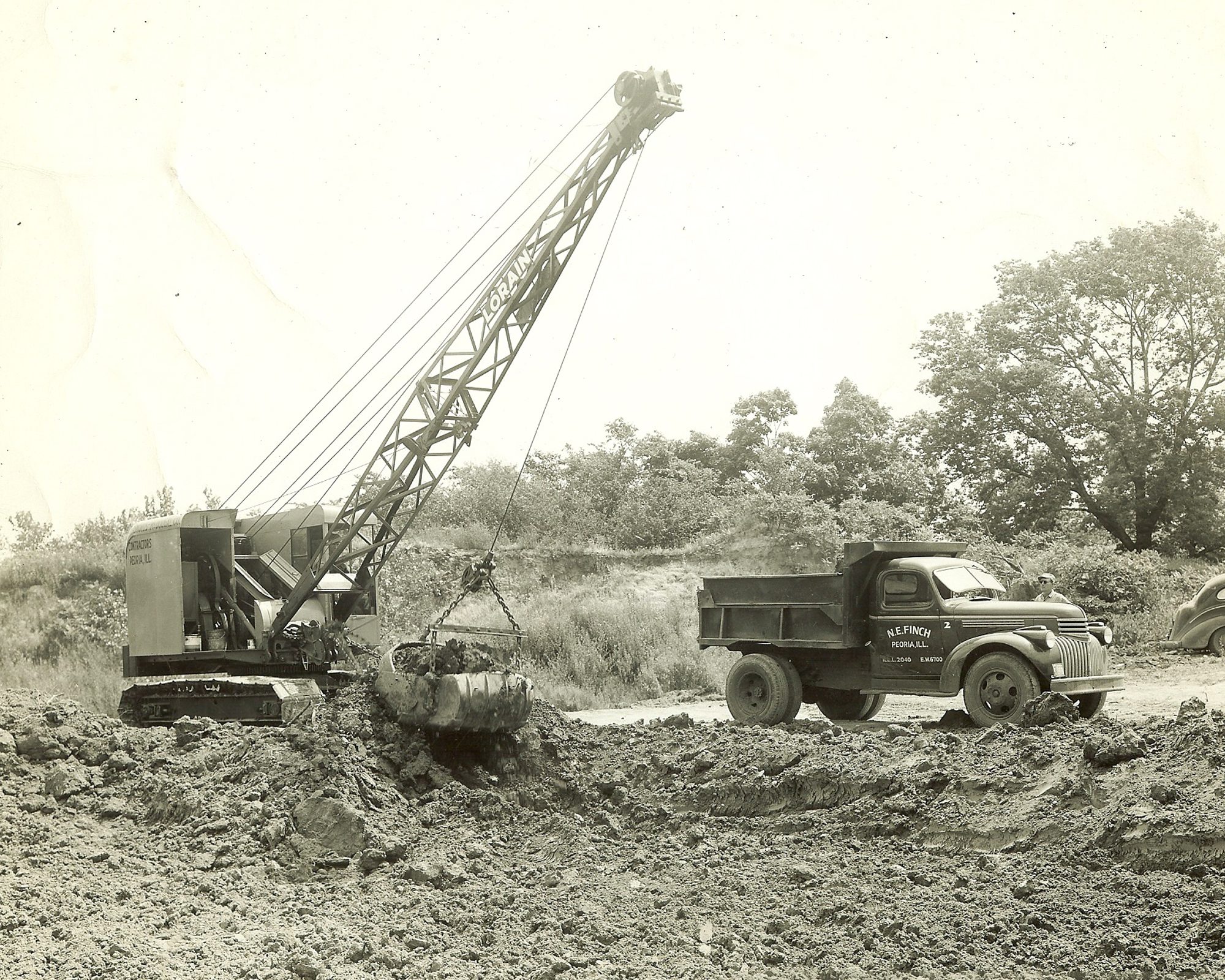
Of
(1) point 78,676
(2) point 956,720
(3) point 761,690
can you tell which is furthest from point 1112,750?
(1) point 78,676

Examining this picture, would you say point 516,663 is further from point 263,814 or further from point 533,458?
point 533,458

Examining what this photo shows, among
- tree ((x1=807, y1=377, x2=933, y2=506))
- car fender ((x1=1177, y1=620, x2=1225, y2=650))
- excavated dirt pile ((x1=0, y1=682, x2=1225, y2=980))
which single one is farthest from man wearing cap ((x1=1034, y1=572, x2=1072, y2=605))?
tree ((x1=807, y1=377, x2=933, y2=506))

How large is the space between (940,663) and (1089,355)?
19052 millimetres

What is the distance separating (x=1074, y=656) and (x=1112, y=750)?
138 inches

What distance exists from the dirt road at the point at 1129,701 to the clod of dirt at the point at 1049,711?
243cm

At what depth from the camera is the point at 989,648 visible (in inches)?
444

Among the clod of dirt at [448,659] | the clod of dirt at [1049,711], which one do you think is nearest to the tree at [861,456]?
the clod of dirt at [1049,711]

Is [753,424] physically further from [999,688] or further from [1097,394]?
[999,688]

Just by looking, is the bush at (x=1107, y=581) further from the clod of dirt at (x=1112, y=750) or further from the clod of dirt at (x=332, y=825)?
the clod of dirt at (x=332, y=825)

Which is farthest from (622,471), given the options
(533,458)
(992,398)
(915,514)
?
(992,398)

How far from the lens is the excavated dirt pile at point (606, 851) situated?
612cm

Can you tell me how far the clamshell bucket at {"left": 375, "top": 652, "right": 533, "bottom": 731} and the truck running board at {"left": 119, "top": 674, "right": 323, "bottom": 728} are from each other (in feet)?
13.5

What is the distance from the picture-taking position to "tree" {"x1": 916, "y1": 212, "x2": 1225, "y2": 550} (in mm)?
26234

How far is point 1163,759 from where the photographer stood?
7.50 metres
